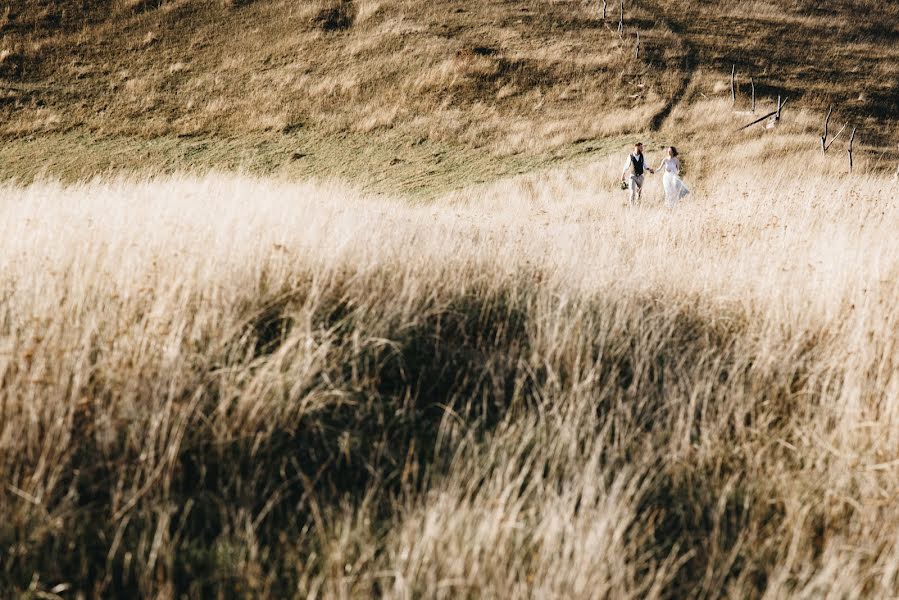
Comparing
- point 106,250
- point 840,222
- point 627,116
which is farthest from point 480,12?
point 106,250

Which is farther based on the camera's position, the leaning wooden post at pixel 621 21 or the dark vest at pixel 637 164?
the leaning wooden post at pixel 621 21

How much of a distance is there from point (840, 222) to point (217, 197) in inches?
261

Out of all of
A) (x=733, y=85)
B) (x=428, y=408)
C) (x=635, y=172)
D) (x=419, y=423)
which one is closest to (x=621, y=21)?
(x=733, y=85)

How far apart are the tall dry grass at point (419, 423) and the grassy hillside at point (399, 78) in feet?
56.3

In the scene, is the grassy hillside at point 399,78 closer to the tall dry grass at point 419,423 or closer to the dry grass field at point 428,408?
the dry grass field at point 428,408

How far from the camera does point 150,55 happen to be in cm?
3275

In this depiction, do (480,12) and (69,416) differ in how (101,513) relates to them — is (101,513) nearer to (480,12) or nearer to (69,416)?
(69,416)

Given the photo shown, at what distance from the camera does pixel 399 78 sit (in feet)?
97.7

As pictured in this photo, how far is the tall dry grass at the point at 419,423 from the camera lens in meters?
1.75

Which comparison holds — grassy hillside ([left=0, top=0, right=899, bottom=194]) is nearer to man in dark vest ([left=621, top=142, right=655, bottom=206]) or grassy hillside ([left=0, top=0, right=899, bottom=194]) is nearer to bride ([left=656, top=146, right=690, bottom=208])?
man in dark vest ([left=621, top=142, right=655, bottom=206])

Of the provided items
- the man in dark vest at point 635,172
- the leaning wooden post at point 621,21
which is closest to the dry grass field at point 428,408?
the man in dark vest at point 635,172

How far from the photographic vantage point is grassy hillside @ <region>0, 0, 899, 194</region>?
24.3 m

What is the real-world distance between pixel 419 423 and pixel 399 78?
97.7ft

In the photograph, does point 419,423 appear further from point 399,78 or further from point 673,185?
point 399,78
